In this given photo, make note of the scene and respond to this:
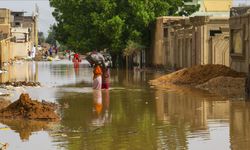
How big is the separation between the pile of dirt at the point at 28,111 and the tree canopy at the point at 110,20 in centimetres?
3616

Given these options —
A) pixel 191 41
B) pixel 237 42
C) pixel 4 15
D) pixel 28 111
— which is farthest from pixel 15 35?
pixel 28 111

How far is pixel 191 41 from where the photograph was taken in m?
43.1

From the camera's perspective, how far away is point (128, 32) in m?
55.4

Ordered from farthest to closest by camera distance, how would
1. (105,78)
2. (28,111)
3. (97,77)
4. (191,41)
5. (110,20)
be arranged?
(110,20) < (191,41) < (105,78) < (97,77) < (28,111)

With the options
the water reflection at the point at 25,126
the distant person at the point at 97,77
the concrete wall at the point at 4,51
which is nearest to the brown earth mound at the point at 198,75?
the distant person at the point at 97,77

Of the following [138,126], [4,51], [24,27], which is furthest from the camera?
[24,27]

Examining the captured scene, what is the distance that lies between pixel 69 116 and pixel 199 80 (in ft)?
51.9

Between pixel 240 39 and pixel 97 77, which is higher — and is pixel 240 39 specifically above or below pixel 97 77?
above

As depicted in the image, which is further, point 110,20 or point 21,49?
point 21,49

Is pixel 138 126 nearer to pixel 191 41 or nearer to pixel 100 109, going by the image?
pixel 100 109

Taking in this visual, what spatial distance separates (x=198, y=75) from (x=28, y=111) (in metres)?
17.4

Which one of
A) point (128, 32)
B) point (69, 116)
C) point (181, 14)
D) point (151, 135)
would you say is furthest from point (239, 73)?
point (181, 14)

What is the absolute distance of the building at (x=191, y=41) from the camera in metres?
39.7

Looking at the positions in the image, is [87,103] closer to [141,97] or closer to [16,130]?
[141,97]
